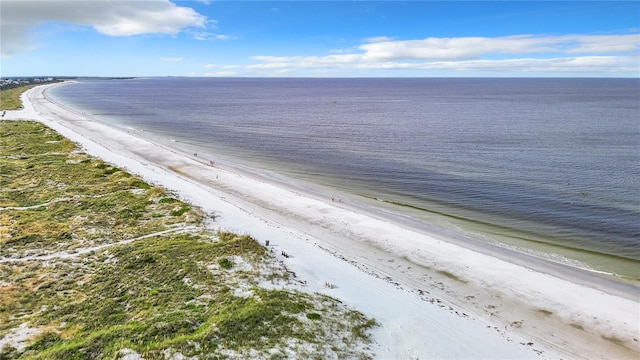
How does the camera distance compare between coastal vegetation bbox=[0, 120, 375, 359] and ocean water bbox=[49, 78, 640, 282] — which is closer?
coastal vegetation bbox=[0, 120, 375, 359]

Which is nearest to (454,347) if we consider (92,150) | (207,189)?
(207,189)

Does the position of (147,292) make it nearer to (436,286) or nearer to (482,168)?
(436,286)

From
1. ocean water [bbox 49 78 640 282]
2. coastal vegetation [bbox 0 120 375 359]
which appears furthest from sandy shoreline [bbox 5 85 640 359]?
ocean water [bbox 49 78 640 282]

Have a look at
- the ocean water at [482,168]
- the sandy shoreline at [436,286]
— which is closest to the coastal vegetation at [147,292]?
the sandy shoreline at [436,286]

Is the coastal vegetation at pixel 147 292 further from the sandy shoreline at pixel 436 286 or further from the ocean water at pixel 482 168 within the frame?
the ocean water at pixel 482 168

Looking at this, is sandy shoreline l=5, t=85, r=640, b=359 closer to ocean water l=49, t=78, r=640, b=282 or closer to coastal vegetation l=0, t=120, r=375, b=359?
coastal vegetation l=0, t=120, r=375, b=359

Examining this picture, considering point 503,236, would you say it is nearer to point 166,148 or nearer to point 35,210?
point 35,210
